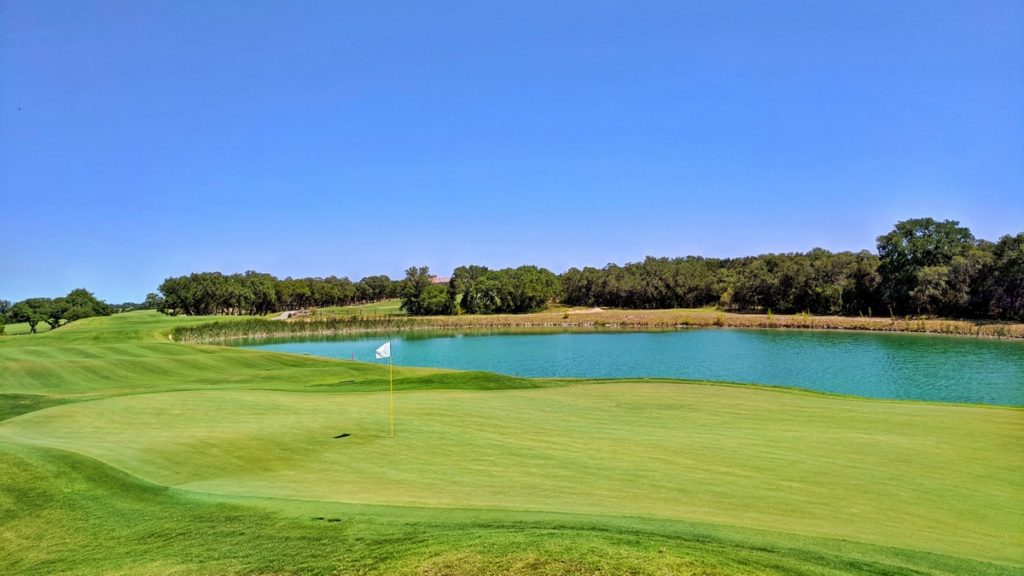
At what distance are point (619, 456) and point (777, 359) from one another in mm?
37476

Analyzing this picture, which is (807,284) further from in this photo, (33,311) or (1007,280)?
(33,311)

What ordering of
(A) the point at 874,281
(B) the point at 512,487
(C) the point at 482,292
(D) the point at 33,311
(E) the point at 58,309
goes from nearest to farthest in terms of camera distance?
1. (B) the point at 512,487
2. (A) the point at 874,281
3. (D) the point at 33,311
4. (E) the point at 58,309
5. (C) the point at 482,292

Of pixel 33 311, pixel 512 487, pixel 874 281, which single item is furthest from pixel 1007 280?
pixel 33 311

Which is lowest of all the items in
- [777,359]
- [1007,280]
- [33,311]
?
[777,359]

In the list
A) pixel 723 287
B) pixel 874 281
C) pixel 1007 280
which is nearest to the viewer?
pixel 1007 280

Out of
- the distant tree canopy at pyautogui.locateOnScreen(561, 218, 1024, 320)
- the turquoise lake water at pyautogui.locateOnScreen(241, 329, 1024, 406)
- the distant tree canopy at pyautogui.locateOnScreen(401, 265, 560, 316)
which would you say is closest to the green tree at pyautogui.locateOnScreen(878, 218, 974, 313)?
the distant tree canopy at pyautogui.locateOnScreen(561, 218, 1024, 320)

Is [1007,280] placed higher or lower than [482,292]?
lower

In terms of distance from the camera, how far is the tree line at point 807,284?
7169 centimetres

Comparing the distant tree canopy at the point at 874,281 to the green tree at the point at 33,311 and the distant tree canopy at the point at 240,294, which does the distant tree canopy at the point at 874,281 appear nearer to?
the distant tree canopy at the point at 240,294

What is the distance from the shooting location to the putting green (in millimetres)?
8148

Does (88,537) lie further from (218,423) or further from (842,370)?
(842,370)

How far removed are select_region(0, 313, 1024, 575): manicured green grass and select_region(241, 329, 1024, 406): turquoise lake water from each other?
14.5 metres

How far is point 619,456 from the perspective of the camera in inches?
444

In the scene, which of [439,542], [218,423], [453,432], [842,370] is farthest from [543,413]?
[842,370]
